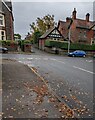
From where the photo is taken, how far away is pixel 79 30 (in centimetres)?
6272

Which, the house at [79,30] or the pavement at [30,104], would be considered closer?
the pavement at [30,104]

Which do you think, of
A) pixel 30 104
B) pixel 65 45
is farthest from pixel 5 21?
pixel 30 104

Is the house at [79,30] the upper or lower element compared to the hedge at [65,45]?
upper

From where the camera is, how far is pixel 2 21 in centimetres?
5056

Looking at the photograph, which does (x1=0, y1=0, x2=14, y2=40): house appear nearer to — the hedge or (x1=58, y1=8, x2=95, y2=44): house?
the hedge

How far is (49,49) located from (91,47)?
40.2 ft

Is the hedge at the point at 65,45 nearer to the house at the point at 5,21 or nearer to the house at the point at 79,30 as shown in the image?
the house at the point at 79,30

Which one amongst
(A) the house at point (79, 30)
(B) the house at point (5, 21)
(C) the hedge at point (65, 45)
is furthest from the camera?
(A) the house at point (79, 30)

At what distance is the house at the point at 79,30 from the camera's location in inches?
2462

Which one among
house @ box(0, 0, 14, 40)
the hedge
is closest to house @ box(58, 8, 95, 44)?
the hedge

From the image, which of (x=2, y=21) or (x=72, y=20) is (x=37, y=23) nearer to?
(x=72, y=20)

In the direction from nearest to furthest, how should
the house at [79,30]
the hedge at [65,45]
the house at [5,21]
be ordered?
the house at [5,21] < the hedge at [65,45] < the house at [79,30]

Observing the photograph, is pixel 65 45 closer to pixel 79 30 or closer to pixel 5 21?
pixel 79 30

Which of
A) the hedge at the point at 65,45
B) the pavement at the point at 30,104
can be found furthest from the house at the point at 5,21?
the pavement at the point at 30,104
